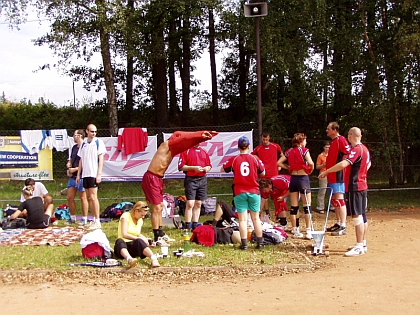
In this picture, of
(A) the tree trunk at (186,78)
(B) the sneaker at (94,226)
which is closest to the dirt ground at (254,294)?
(B) the sneaker at (94,226)

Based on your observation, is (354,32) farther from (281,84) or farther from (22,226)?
(22,226)

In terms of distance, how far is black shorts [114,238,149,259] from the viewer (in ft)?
22.9

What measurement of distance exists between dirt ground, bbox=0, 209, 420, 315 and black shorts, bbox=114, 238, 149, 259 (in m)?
0.58

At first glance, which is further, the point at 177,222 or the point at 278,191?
the point at 278,191

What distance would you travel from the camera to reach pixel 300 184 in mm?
8992

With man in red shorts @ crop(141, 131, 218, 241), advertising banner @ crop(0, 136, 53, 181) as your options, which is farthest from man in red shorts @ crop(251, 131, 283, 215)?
advertising banner @ crop(0, 136, 53, 181)

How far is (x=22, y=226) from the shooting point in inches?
400

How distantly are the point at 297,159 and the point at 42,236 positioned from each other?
16.1ft

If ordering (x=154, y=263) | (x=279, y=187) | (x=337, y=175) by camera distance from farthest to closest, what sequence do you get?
(x=279, y=187), (x=337, y=175), (x=154, y=263)

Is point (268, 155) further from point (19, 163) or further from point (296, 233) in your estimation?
point (19, 163)

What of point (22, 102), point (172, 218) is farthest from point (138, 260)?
point (22, 102)

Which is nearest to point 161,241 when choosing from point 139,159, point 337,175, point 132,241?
point 132,241

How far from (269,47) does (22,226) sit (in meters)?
8.91

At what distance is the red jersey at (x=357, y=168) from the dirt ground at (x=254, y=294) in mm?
1154
